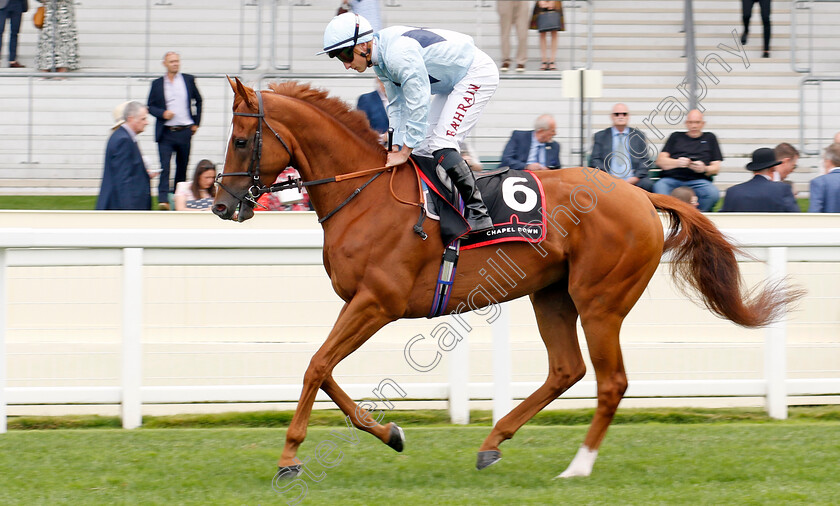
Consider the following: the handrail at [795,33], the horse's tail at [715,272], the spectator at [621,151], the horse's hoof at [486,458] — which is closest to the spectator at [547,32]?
the handrail at [795,33]

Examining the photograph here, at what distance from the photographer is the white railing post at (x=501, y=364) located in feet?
18.5

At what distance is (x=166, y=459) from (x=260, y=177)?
138 centimetres

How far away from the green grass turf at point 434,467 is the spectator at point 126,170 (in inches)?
106

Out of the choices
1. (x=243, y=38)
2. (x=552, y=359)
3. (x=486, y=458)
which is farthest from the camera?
(x=243, y=38)

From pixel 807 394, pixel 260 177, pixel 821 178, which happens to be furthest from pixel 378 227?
pixel 821 178

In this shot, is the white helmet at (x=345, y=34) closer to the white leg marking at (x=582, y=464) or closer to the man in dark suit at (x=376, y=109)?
the white leg marking at (x=582, y=464)

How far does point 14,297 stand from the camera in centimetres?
556

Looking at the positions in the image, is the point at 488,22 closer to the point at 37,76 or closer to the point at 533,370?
the point at 37,76

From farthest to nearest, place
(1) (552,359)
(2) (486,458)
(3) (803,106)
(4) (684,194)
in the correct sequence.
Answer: (3) (803,106), (4) (684,194), (1) (552,359), (2) (486,458)

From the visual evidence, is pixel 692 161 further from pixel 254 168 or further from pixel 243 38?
pixel 243 38

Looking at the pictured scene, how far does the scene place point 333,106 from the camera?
4.73m

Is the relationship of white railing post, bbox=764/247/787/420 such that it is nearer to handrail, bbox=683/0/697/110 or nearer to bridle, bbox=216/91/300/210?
bridle, bbox=216/91/300/210

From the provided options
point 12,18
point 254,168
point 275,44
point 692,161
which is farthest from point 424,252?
point 12,18

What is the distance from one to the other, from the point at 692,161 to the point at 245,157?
A: 4.58 metres
